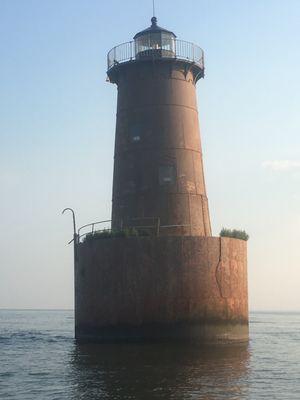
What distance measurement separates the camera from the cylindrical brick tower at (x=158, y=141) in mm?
28875

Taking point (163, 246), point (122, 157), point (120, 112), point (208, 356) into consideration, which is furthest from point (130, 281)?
point (120, 112)

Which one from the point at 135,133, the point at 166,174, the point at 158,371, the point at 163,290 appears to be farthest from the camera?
the point at 135,133

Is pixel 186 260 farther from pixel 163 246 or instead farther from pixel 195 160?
pixel 195 160

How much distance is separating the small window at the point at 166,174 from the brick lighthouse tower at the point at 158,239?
0.05m

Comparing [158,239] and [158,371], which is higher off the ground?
[158,239]

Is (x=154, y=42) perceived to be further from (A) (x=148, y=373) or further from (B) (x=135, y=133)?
(A) (x=148, y=373)

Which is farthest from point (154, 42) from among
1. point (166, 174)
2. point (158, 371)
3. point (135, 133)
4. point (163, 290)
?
point (158, 371)

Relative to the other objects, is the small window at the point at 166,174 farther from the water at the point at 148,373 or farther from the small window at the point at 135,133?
the water at the point at 148,373

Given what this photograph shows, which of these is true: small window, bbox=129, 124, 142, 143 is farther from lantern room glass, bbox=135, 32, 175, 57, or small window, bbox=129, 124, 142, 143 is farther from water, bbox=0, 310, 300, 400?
water, bbox=0, 310, 300, 400

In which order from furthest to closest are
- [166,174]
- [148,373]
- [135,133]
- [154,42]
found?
[154,42], [135,133], [166,174], [148,373]

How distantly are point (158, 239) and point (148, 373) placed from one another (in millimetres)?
7337

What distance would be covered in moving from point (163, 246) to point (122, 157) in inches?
269

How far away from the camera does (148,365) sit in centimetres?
2014

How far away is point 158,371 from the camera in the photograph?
62.6 ft
